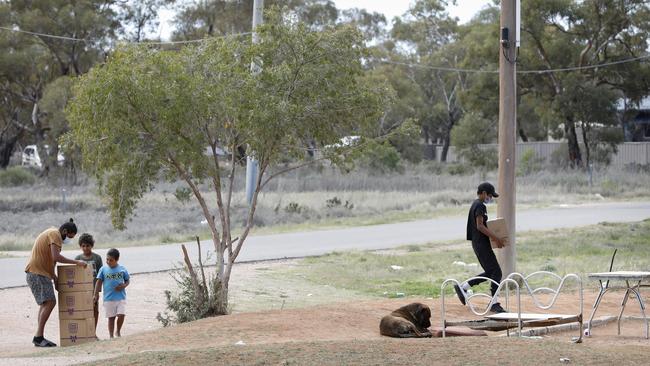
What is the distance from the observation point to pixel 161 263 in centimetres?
2059

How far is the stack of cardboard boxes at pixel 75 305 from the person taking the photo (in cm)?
1237

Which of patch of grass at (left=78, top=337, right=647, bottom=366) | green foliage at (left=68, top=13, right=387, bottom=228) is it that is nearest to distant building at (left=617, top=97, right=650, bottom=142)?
green foliage at (left=68, top=13, right=387, bottom=228)

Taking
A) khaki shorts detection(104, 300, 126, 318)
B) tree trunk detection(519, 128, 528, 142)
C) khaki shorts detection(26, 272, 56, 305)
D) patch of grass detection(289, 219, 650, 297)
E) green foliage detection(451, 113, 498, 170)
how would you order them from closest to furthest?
khaki shorts detection(26, 272, 56, 305) → khaki shorts detection(104, 300, 126, 318) → patch of grass detection(289, 219, 650, 297) → green foliage detection(451, 113, 498, 170) → tree trunk detection(519, 128, 528, 142)

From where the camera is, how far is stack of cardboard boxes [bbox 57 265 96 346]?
40.6 feet

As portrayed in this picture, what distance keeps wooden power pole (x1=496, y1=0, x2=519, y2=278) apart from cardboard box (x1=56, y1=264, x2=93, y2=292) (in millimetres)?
6535

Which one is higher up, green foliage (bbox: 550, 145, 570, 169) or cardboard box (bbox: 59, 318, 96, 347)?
green foliage (bbox: 550, 145, 570, 169)

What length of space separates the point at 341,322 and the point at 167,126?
328 cm

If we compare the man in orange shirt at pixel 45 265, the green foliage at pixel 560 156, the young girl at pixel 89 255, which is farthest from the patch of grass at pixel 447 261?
the green foliage at pixel 560 156

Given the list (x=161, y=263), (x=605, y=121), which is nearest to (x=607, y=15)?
(x=605, y=121)

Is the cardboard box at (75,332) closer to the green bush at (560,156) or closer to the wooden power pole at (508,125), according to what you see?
the wooden power pole at (508,125)

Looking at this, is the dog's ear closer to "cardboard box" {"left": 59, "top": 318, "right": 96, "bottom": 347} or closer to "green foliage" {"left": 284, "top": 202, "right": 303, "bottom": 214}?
"cardboard box" {"left": 59, "top": 318, "right": 96, "bottom": 347}

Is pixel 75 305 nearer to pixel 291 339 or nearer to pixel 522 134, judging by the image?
pixel 291 339

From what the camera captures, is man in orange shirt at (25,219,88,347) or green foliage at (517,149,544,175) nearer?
man in orange shirt at (25,219,88,347)

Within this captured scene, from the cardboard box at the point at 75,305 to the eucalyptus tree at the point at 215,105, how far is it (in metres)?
1.15
